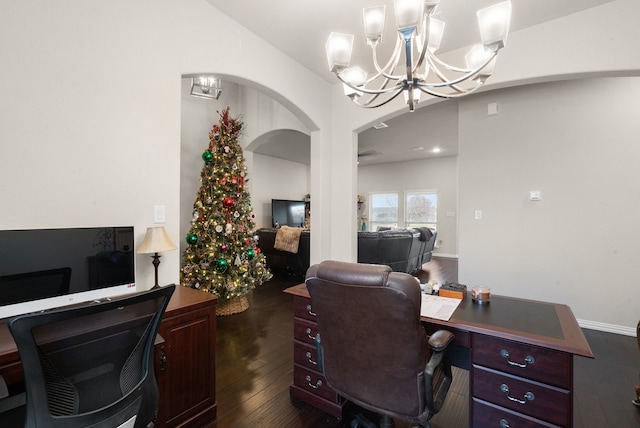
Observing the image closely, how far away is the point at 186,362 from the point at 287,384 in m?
0.84

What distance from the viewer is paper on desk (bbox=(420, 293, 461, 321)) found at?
151 cm

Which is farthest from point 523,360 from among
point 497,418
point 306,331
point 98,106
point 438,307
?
point 98,106

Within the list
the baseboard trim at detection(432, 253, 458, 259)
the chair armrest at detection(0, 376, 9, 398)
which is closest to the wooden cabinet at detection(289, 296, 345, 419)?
the chair armrest at detection(0, 376, 9, 398)

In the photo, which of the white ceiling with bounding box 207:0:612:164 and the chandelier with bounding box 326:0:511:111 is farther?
the white ceiling with bounding box 207:0:612:164

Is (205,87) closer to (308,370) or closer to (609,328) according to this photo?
(308,370)

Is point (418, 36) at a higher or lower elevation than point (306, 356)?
higher

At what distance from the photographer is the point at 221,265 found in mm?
3377

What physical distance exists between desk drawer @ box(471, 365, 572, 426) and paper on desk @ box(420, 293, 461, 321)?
270 millimetres

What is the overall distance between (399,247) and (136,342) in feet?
15.1

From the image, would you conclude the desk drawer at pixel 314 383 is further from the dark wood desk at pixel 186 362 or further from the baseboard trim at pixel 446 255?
the baseboard trim at pixel 446 255

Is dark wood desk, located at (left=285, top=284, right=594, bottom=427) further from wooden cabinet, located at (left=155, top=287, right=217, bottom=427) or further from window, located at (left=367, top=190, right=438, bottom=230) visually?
window, located at (left=367, top=190, right=438, bottom=230)

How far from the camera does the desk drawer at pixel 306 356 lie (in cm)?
190

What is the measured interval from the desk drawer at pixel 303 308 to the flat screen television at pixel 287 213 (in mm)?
5640

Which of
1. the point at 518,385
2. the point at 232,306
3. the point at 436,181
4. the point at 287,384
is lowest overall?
the point at 287,384
